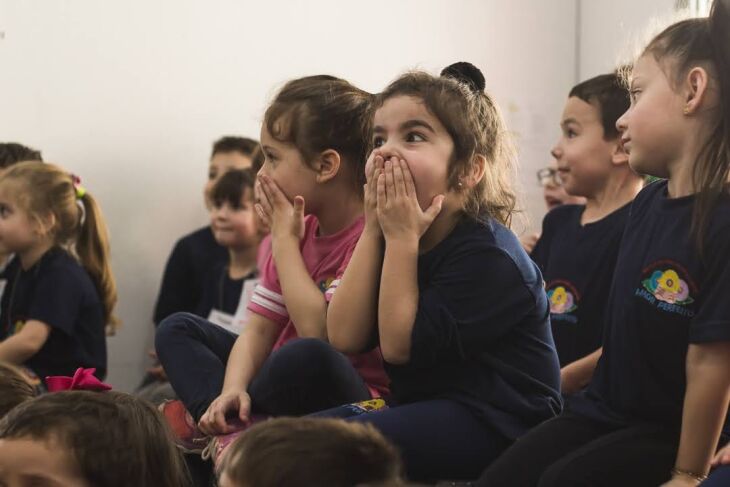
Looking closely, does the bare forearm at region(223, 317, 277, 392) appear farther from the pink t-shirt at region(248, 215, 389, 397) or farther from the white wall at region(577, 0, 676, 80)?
the white wall at region(577, 0, 676, 80)

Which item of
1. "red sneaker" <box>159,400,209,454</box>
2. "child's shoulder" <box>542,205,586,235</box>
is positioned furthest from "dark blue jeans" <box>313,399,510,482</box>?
"child's shoulder" <box>542,205,586,235</box>

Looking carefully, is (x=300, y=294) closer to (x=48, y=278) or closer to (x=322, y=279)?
(x=322, y=279)

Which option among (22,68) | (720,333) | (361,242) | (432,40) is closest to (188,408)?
(361,242)

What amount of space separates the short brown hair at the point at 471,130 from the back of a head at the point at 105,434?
592 mm

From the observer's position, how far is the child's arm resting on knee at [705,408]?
53.2 inches

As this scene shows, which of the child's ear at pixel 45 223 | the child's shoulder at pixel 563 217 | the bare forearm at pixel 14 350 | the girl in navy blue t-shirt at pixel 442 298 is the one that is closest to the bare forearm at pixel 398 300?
the girl in navy blue t-shirt at pixel 442 298

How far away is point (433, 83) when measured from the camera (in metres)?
1.68

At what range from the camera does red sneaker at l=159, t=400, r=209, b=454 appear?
1793mm

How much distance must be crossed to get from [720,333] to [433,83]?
1.96 ft

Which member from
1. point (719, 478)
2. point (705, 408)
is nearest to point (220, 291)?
point (705, 408)

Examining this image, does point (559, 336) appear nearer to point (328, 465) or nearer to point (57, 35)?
point (328, 465)

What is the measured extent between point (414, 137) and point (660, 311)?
1.50ft

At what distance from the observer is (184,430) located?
6.00 feet

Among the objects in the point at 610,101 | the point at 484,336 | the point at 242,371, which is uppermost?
the point at 610,101
